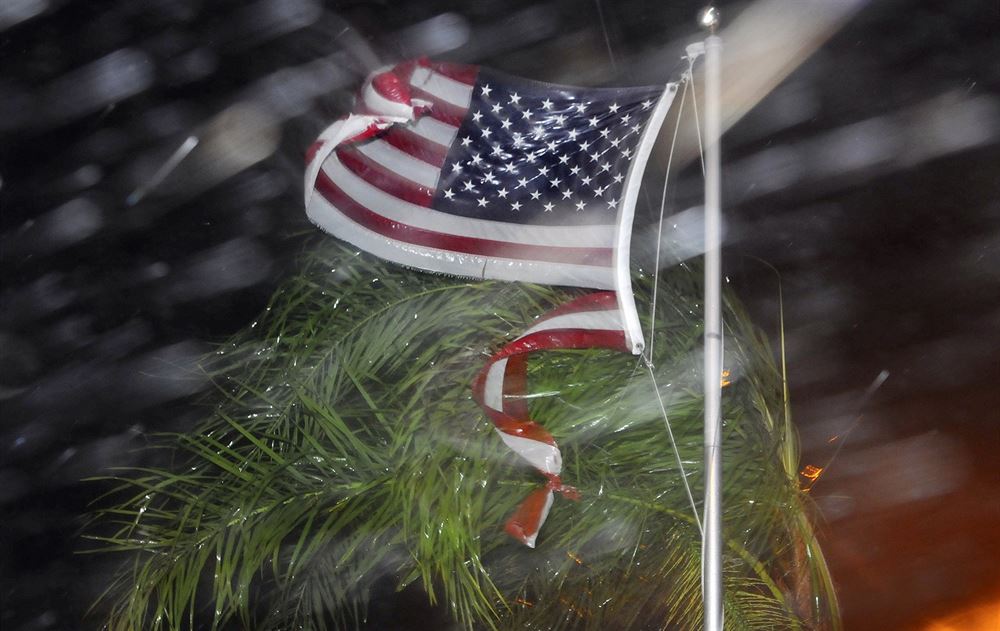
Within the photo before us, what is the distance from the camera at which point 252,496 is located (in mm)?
2979

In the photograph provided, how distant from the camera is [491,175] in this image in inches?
114

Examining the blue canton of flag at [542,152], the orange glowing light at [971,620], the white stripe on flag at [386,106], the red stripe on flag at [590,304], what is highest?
the white stripe on flag at [386,106]

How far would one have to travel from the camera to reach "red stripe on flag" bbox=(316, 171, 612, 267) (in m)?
2.69

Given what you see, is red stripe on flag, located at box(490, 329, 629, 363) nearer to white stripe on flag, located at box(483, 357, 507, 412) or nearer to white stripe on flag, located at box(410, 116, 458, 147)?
white stripe on flag, located at box(483, 357, 507, 412)

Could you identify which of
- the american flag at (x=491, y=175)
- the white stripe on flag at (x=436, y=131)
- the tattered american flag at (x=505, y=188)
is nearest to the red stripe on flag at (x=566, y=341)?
the tattered american flag at (x=505, y=188)

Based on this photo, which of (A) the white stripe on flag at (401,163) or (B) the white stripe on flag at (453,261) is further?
(A) the white stripe on flag at (401,163)

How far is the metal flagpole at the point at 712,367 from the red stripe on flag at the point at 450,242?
31cm

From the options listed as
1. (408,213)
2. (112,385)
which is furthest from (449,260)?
(112,385)

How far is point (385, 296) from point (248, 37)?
1.91 metres

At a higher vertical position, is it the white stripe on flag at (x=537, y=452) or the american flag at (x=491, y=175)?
the american flag at (x=491, y=175)

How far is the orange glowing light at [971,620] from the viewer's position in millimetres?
4422

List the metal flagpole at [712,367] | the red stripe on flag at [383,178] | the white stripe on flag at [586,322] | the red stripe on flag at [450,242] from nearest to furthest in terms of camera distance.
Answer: the metal flagpole at [712,367] < the white stripe on flag at [586,322] < the red stripe on flag at [450,242] < the red stripe on flag at [383,178]

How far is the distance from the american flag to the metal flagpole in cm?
18

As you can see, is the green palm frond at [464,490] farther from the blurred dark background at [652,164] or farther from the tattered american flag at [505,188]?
the blurred dark background at [652,164]
